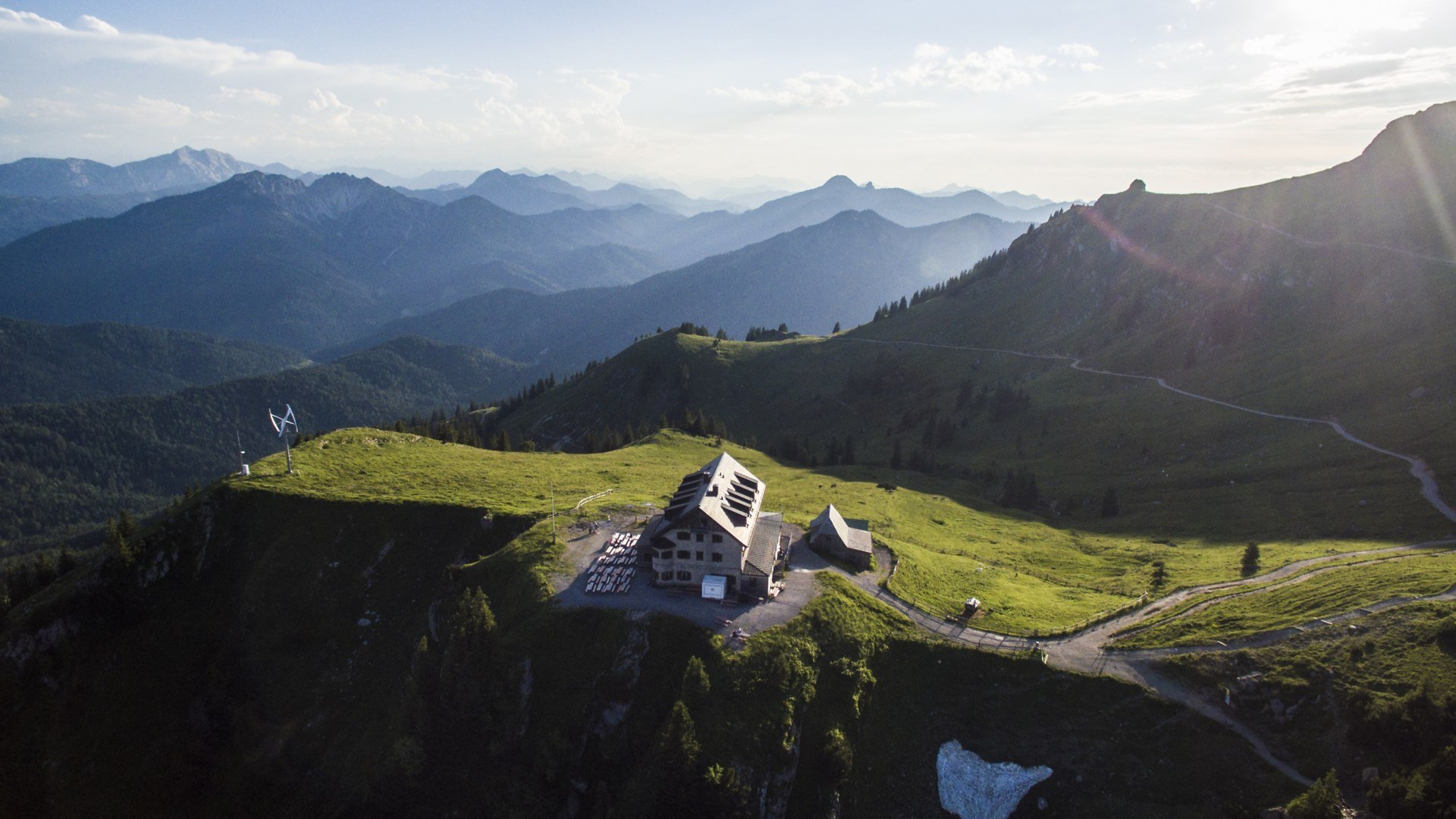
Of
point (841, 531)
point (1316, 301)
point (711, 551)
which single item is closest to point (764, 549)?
point (711, 551)

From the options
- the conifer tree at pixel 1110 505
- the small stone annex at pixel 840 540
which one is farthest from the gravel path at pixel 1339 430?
the small stone annex at pixel 840 540

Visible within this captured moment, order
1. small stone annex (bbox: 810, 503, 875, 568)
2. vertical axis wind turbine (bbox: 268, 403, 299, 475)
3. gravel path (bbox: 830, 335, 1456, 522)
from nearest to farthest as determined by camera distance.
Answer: small stone annex (bbox: 810, 503, 875, 568), vertical axis wind turbine (bbox: 268, 403, 299, 475), gravel path (bbox: 830, 335, 1456, 522)

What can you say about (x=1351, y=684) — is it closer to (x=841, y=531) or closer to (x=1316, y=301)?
(x=841, y=531)

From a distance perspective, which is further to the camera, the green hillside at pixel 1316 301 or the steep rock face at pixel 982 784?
the green hillside at pixel 1316 301

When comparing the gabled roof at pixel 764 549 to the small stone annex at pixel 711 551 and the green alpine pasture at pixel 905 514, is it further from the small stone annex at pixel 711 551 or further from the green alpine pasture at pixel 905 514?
the green alpine pasture at pixel 905 514

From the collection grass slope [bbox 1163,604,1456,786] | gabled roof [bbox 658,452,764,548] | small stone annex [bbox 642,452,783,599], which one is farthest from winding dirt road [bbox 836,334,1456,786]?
gabled roof [bbox 658,452,764,548]

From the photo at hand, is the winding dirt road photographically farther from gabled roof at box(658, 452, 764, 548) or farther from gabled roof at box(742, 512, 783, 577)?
gabled roof at box(658, 452, 764, 548)
